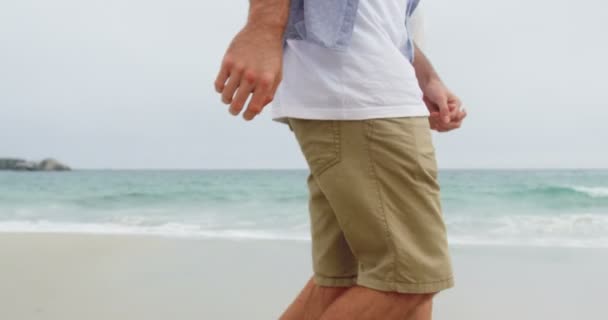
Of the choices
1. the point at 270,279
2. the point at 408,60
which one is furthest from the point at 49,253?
the point at 408,60

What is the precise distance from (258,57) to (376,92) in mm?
188

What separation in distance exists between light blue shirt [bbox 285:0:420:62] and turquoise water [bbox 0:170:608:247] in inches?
166

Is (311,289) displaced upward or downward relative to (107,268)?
upward

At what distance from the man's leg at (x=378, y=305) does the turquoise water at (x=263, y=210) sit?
406 cm

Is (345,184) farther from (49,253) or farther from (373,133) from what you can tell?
(49,253)

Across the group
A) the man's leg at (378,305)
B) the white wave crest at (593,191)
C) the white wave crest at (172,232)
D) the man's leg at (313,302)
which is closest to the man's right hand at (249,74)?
the man's leg at (378,305)

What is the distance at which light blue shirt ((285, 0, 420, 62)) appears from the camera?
94 centimetres

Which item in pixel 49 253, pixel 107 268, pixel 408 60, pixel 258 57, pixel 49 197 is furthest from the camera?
pixel 49 197

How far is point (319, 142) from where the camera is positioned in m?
0.98

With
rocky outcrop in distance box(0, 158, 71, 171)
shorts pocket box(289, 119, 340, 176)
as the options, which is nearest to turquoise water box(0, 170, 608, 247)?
shorts pocket box(289, 119, 340, 176)

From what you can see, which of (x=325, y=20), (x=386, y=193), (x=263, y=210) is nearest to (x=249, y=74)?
(x=325, y=20)

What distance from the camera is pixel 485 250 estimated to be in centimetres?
373

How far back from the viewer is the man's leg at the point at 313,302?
119cm

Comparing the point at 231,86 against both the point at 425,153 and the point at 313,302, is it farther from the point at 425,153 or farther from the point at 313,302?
the point at 313,302
